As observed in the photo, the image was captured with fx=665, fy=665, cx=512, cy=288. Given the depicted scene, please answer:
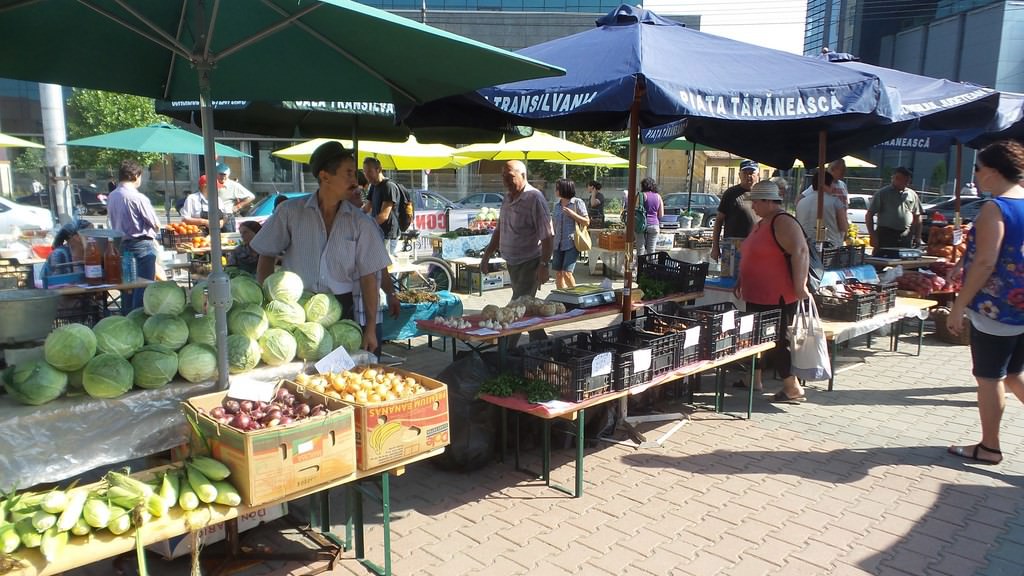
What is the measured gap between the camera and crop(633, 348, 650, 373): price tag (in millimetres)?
4383

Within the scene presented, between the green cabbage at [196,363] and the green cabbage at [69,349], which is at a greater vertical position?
the green cabbage at [69,349]

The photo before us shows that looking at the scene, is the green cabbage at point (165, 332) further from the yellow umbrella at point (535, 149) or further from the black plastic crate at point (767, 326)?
the yellow umbrella at point (535, 149)

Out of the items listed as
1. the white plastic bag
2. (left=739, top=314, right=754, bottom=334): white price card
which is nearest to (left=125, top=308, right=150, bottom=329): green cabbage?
(left=739, top=314, right=754, bottom=334): white price card

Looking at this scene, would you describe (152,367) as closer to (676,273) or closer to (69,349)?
(69,349)

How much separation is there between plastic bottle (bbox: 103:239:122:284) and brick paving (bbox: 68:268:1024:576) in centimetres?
384

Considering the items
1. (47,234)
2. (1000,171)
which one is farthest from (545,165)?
(1000,171)

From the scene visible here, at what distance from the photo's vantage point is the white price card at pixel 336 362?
132 inches

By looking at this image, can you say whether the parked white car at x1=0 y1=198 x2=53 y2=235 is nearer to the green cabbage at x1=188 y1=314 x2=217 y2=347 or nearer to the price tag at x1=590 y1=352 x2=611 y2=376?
the green cabbage at x1=188 y1=314 x2=217 y2=347

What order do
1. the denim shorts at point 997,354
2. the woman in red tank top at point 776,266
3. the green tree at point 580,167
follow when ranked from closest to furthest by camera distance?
1. the denim shorts at point 997,354
2. the woman in red tank top at point 776,266
3. the green tree at point 580,167

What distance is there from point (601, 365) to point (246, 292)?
6.96 ft

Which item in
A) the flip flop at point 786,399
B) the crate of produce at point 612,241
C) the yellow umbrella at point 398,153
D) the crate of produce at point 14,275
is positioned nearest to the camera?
the flip flop at point 786,399

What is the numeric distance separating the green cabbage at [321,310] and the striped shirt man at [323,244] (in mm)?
280

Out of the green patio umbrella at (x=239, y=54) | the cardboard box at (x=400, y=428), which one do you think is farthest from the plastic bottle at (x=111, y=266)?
the cardboard box at (x=400, y=428)

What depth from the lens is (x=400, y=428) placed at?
3037 mm
